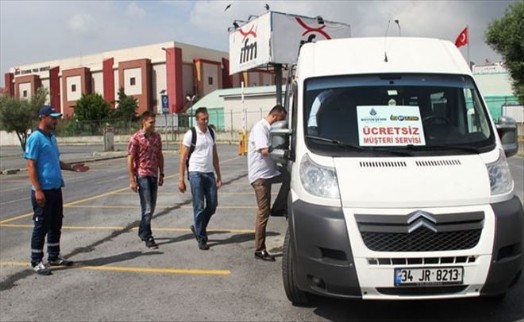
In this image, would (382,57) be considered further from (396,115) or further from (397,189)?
(397,189)

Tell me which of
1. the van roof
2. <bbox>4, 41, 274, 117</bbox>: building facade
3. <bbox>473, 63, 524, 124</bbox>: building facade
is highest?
<bbox>4, 41, 274, 117</bbox>: building facade

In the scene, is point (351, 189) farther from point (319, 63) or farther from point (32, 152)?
point (32, 152)

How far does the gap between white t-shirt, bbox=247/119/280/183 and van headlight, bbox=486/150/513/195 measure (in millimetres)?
2721

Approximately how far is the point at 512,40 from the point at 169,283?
22.7 meters

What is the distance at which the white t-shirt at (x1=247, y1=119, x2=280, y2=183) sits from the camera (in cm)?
653

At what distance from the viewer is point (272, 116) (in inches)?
262

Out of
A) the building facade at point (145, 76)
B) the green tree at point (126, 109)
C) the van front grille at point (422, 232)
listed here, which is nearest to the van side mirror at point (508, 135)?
the van front grille at point (422, 232)

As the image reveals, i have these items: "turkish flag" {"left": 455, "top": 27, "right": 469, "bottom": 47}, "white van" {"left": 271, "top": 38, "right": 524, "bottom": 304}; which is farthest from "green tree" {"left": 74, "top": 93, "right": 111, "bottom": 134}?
"white van" {"left": 271, "top": 38, "right": 524, "bottom": 304}

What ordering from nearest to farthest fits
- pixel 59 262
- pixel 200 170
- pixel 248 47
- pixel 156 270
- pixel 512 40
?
pixel 156 270
pixel 59 262
pixel 200 170
pixel 248 47
pixel 512 40

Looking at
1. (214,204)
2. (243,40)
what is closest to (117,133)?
(243,40)

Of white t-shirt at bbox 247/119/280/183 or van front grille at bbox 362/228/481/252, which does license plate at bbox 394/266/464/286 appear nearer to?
van front grille at bbox 362/228/481/252

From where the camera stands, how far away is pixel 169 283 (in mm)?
5809

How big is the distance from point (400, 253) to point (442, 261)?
32 cm

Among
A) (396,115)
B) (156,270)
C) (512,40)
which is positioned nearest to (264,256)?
(156,270)
